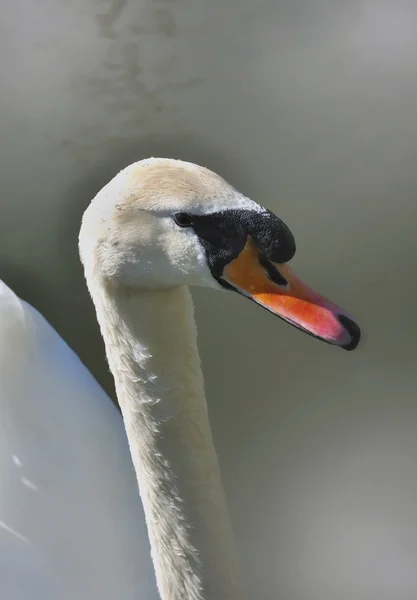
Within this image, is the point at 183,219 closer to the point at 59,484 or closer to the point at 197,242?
the point at 197,242

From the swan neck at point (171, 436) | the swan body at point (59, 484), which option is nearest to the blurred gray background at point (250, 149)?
the swan body at point (59, 484)

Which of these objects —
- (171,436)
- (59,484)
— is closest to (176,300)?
(171,436)

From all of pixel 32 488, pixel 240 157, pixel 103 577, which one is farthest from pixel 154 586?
pixel 240 157

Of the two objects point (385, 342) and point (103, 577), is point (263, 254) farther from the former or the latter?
point (385, 342)

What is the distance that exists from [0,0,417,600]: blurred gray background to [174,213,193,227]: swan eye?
135 cm

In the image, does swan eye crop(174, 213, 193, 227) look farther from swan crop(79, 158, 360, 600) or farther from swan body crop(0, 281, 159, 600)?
swan body crop(0, 281, 159, 600)

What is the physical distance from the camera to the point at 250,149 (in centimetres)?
271

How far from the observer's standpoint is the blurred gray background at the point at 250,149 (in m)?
2.45

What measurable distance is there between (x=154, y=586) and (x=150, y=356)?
2.36 ft

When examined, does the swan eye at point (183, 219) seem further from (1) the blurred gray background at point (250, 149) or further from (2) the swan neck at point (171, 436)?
(1) the blurred gray background at point (250, 149)

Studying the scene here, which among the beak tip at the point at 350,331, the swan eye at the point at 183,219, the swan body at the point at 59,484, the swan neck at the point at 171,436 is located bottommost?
the swan body at the point at 59,484

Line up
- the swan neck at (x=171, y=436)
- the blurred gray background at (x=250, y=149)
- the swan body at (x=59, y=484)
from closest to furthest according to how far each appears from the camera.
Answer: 1. the swan neck at (x=171, y=436)
2. the swan body at (x=59, y=484)
3. the blurred gray background at (x=250, y=149)

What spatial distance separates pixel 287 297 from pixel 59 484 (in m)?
0.92

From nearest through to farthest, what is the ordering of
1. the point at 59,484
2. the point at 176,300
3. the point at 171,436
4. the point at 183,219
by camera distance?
the point at 183,219, the point at 176,300, the point at 171,436, the point at 59,484
